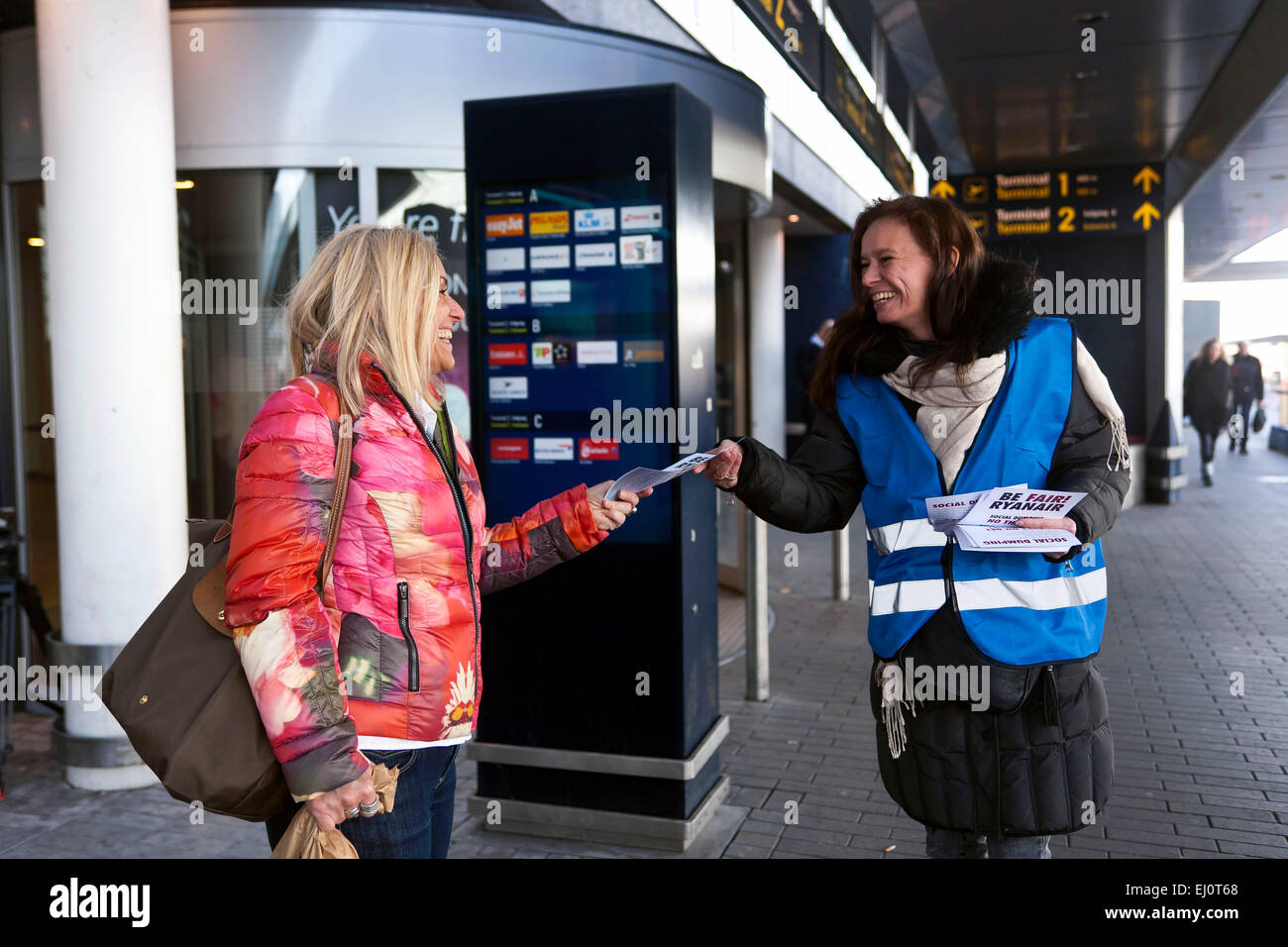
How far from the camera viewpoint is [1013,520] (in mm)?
2355

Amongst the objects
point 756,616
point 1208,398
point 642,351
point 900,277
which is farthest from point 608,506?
point 1208,398

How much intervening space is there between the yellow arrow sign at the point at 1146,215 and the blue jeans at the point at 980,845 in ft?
42.9

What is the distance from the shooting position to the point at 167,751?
1.94 metres

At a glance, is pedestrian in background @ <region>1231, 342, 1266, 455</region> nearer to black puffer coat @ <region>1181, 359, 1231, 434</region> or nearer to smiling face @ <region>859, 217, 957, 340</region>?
black puffer coat @ <region>1181, 359, 1231, 434</region>

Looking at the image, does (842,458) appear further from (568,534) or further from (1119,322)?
(1119,322)

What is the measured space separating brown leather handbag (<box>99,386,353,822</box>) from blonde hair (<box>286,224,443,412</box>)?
0.19 metres

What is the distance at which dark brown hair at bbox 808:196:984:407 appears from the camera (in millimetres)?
2535

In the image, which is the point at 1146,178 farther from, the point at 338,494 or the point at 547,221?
the point at 338,494

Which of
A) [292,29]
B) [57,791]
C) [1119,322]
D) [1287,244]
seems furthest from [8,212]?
[1287,244]

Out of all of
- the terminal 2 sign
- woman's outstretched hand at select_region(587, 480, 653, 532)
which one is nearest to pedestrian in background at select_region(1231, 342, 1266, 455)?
the terminal 2 sign

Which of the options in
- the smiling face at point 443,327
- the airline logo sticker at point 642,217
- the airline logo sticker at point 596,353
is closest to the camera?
the smiling face at point 443,327

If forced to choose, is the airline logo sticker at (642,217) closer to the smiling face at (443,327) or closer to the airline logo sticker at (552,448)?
the airline logo sticker at (552,448)

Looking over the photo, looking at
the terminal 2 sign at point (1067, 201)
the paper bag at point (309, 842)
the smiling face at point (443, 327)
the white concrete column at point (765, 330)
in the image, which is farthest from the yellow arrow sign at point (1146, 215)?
the paper bag at point (309, 842)

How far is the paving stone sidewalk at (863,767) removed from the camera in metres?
4.15
